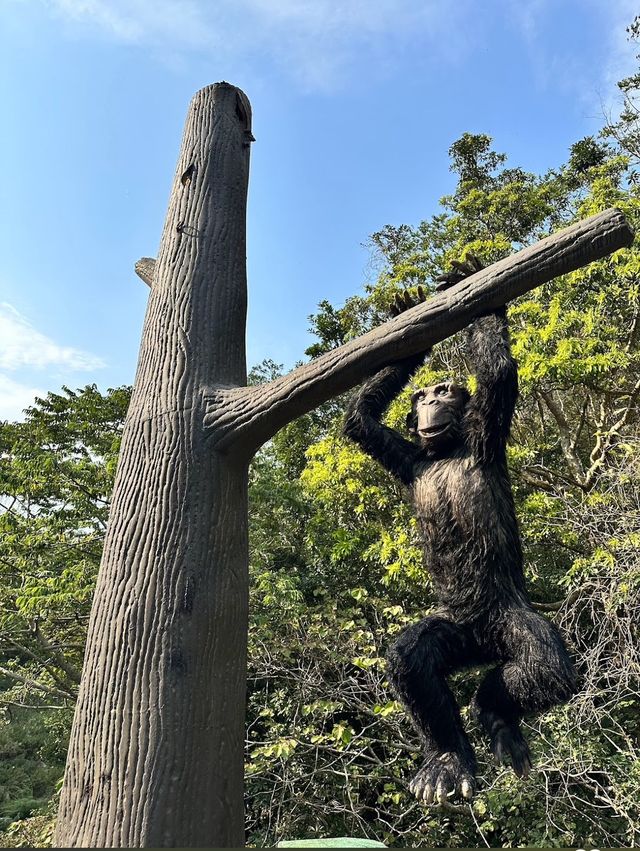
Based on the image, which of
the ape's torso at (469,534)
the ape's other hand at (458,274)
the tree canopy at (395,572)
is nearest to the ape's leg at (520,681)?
the ape's torso at (469,534)

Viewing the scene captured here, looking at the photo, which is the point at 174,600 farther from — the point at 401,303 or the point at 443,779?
the point at 401,303

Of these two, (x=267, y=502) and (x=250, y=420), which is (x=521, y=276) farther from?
(x=267, y=502)

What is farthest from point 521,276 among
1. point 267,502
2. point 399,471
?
point 267,502

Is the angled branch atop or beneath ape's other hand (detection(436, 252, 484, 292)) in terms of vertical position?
beneath

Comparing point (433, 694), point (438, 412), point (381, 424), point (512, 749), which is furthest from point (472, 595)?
point (381, 424)

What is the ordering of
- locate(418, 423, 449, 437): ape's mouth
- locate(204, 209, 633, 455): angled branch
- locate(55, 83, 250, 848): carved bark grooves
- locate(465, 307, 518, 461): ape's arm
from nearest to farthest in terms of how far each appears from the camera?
locate(55, 83, 250, 848): carved bark grooves
locate(204, 209, 633, 455): angled branch
locate(465, 307, 518, 461): ape's arm
locate(418, 423, 449, 437): ape's mouth

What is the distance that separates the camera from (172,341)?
2621mm

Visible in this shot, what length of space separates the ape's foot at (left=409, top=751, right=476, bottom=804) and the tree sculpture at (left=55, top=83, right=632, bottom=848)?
0.59m

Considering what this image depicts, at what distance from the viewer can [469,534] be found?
2.33m

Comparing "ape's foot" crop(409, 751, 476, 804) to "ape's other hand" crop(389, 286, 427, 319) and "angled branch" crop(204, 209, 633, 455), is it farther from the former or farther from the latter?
"ape's other hand" crop(389, 286, 427, 319)

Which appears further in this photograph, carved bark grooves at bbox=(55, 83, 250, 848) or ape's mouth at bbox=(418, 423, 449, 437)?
ape's mouth at bbox=(418, 423, 449, 437)

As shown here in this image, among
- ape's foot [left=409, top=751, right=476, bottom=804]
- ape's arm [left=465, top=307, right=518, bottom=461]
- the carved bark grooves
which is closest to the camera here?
the carved bark grooves

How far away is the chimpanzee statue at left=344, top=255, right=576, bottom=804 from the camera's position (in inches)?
84.8

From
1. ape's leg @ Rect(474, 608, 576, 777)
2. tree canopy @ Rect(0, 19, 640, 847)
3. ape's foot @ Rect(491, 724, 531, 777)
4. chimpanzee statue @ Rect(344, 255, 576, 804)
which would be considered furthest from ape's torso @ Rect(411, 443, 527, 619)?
tree canopy @ Rect(0, 19, 640, 847)
